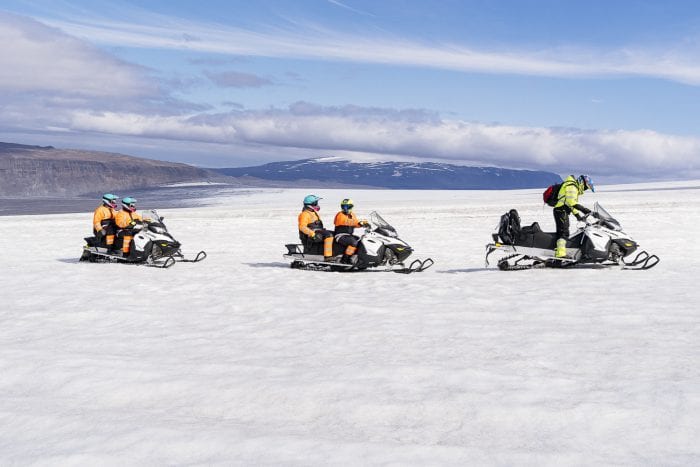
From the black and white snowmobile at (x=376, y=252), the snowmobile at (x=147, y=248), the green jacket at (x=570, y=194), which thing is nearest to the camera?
the green jacket at (x=570, y=194)

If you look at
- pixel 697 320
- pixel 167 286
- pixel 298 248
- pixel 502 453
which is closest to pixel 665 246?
pixel 298 248

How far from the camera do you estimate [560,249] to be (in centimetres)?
1420

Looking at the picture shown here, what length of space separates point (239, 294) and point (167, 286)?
187cm

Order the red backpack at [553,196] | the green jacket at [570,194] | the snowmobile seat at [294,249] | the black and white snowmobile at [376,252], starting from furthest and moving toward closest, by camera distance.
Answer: the snowmobile seat at [294,249] < the black and white snowmobile at [376,252] < the red backpack at [553,196] < the green jacket at [570,194]

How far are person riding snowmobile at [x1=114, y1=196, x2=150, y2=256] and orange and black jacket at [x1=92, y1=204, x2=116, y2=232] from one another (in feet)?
0.92

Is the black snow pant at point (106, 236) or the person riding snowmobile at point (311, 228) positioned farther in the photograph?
the black snow pant at point (106, 236)

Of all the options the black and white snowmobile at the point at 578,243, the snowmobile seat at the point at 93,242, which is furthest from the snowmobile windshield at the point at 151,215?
the black and white snowmobile at the point at 578,243

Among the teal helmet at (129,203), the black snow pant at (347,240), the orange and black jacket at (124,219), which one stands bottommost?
the black snow pant at (347,240)

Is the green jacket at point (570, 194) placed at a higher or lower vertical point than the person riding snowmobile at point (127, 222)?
higher

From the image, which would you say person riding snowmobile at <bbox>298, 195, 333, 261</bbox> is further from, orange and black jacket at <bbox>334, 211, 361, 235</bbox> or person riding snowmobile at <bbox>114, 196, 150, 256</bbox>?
person riding snowmobile at <bbox>114, 196, 150, 256</bbox>

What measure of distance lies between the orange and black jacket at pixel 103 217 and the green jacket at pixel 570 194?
10.5 meters

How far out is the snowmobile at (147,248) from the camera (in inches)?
637

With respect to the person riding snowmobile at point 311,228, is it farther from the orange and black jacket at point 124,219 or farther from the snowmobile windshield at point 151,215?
the orange and black jacket at point 124,219

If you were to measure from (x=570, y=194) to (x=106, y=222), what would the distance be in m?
10.8
